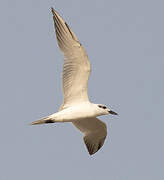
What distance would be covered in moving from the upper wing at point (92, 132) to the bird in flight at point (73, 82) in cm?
58

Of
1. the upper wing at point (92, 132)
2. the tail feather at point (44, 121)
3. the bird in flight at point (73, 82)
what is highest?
the bird in flight at point (73, 82)

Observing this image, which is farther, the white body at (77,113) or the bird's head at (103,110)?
the bird's head at (103,110)

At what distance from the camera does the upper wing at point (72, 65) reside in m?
16.7

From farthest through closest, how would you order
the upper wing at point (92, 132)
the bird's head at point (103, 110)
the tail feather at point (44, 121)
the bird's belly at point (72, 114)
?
1. the upper wing at point (92, 132)
2. the bird's head at point (103, 110)
3. the bird's belly at point (72, 114)
4. the tail feather at point (44, 121)

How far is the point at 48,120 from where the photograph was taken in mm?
16453

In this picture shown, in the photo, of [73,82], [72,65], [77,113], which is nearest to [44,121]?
[77,113]

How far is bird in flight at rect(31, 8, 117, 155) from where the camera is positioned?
16.7 meters

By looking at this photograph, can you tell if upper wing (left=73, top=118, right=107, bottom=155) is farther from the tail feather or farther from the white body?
the tail feather

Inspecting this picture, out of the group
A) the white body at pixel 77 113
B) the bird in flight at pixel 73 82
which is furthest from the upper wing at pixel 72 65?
the white body at pixel 77 113

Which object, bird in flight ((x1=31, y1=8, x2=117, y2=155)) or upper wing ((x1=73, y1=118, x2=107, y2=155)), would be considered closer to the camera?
bird in flight ((x1=31, y1=8, x2=117, y2=155))

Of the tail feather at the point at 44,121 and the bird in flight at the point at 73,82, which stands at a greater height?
the bird in flight at the point at 73,82

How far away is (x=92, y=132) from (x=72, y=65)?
8.50 feet

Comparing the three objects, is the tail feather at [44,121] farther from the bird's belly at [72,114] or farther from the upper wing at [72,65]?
the upper wing at [72,65]

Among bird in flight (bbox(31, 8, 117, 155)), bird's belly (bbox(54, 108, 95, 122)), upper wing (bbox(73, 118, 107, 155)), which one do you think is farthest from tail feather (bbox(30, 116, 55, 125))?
upper wing (bbox(73, 118, 107, 155))
